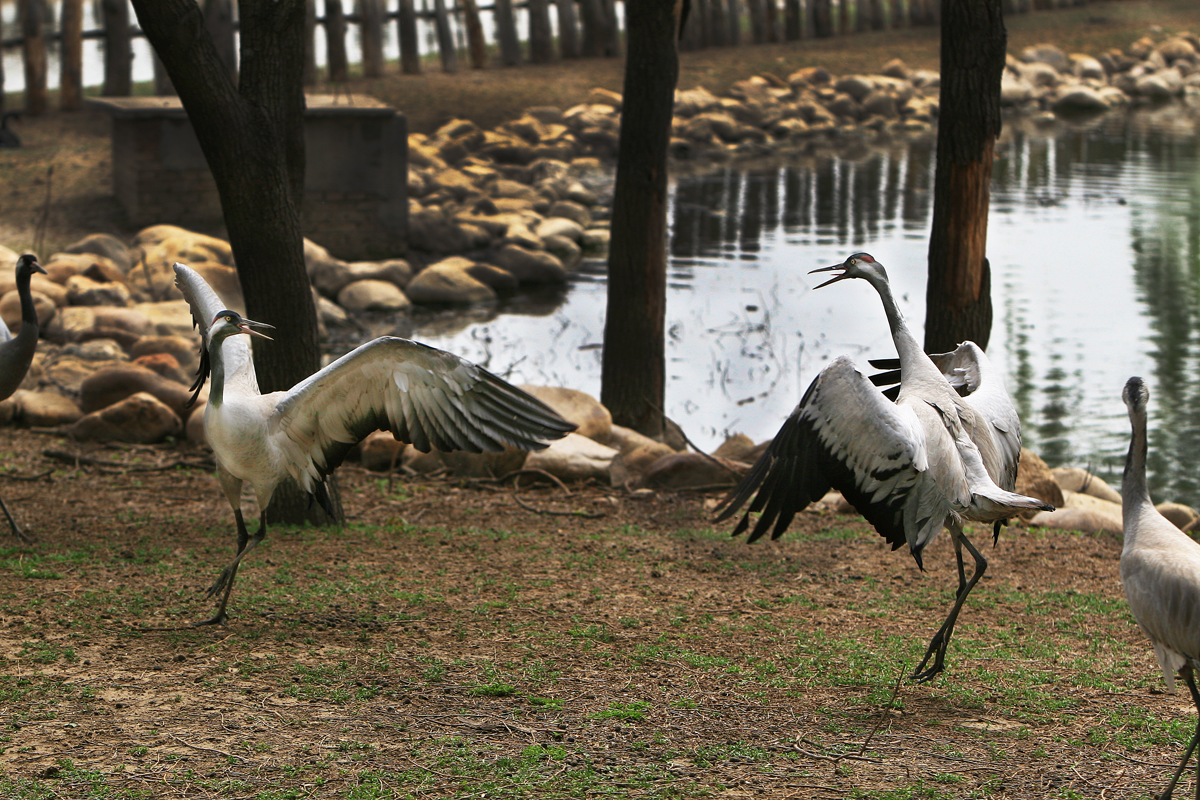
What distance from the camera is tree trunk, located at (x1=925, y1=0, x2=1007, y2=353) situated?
261 inches

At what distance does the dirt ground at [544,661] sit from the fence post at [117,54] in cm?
1147

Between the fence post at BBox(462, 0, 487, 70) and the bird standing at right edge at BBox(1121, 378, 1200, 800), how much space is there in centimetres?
2051

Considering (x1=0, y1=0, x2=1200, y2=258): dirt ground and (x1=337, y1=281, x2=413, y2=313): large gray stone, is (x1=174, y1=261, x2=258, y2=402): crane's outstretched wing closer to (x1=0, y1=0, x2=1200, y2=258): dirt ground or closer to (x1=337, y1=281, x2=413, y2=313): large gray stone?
(x1=337, y1=281, x2=413, y2=313): large gray stone

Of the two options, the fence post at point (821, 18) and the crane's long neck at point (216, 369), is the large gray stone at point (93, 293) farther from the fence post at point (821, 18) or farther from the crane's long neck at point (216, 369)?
the fence post at point (821, 18)

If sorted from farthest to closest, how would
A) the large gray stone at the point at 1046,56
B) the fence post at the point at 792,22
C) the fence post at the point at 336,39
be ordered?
the large gray stone at the point at 1046,56 → the fence post at the point at 792,22 → the fence post at the point at 336,39

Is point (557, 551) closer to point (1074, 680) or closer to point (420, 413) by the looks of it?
point (420, 413)

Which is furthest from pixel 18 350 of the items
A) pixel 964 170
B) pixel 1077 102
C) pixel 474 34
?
pixel 1077 102

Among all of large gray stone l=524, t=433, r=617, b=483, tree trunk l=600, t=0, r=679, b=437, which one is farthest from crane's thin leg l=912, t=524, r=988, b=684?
tree trunk l=600, t=0, r=679, b=437

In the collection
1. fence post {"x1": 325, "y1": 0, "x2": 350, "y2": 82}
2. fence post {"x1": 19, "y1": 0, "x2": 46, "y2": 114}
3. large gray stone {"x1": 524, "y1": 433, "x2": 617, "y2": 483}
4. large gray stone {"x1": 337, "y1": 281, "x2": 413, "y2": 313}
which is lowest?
large gray stone {"x1": 524, "y1": 433, "x2": 617, "y2": 483}

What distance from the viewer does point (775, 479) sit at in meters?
4.41

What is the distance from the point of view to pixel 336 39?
66.4 feet

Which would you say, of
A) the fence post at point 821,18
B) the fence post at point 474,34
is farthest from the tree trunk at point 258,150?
the fence post at point 821,18

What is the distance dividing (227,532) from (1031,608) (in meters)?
4.12

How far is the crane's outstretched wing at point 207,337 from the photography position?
5.11 metres
